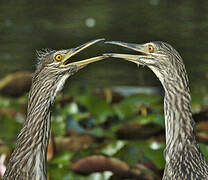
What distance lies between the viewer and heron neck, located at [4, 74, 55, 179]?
16.5 feet

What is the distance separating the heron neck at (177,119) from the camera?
5133mm

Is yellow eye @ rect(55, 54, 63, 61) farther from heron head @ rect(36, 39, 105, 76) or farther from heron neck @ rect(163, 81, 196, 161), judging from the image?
heron neck @ rect(163, 81, 196, 161)

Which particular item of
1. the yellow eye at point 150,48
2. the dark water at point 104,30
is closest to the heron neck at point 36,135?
the yellow eye at point 150,48

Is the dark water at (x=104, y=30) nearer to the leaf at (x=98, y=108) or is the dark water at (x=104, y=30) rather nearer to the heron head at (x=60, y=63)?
the leaf at (x=98, y=108)

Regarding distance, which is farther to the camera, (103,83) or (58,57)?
(103,83)

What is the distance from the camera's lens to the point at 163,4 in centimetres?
1617

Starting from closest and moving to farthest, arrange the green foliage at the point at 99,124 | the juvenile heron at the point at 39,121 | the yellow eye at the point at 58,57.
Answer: the juvenile heron at the point at 39,121, the yellow eye at the point at 58,57, the green foliage at the point at 99,124

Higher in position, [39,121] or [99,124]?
[39,121]

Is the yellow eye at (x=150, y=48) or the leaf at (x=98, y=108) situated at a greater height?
the yellow eye at (x=150, y=48)

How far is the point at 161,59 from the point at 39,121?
1.09 meters

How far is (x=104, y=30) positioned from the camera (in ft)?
43.3

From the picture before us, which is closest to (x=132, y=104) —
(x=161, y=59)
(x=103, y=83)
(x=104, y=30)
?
(x=103, y=83)

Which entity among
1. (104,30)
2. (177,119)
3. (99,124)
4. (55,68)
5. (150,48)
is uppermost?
(104,30)

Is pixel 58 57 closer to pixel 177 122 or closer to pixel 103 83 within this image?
pixel 177 122
